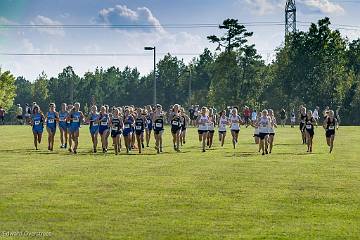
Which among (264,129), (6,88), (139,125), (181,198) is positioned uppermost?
(6,88)

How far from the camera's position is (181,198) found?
15.1m

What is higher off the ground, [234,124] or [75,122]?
[75,122]

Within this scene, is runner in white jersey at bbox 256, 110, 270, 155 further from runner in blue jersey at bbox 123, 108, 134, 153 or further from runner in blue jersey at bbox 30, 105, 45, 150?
runner in blue jersey at bbox 30, 105, 45, 150

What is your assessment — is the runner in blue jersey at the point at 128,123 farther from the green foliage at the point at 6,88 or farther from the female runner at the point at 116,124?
the green foliage at the point at 6,88

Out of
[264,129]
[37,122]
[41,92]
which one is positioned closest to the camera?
[264,129]

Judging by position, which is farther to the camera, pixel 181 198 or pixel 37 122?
pixel 37 122

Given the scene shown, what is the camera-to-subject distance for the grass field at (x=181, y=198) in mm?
11359

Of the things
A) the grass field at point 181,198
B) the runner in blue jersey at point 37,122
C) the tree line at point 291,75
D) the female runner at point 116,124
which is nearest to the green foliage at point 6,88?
the tree line at point 291,75

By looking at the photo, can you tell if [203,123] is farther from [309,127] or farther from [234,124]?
[309,127]

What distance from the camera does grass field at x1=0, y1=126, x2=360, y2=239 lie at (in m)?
11.4

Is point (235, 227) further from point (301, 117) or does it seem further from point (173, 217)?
point (301, 117)

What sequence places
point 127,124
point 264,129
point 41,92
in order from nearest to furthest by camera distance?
1. point 127,124
2. point 264,129
3. point 41,92

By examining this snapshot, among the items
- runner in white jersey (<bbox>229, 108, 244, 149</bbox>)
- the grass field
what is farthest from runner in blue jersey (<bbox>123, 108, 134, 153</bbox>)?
runner in white jersey (<bbox>229, 108, 244, 149</bbox>)

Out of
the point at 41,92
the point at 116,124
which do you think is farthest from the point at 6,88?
the point at 116,124
